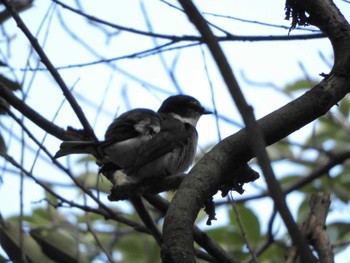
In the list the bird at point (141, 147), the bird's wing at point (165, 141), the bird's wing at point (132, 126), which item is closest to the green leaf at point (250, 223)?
→ the bird at point (141, 147)

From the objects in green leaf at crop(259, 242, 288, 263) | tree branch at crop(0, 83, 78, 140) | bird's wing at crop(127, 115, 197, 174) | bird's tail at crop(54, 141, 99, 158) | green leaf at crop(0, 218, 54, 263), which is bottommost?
green leaf at crop(0, 218, 54, 263)

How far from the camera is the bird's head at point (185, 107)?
5734mm

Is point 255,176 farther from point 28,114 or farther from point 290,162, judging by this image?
point 290,162

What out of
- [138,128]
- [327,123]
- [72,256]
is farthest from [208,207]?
[327,123]

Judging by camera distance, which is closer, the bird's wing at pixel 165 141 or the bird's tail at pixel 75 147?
the bird's tail at pixel 75 147

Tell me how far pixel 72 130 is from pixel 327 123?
3.07 m

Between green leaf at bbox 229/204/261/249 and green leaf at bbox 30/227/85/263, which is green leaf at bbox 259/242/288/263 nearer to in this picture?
green leaf at bbox 229/204/261/249

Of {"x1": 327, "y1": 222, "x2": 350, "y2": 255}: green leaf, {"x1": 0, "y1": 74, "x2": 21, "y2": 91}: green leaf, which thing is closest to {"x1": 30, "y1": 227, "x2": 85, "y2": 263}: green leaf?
{"x1": 0, "y1": 74, "x2": 21, "y2": 91}: green leaf

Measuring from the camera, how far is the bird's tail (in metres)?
3.50

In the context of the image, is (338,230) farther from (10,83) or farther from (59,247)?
(10,83)

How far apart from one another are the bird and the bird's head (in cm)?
68

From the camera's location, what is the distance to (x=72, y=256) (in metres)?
3.64

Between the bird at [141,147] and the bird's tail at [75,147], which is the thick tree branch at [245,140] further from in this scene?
the bird's tail at [75,147]

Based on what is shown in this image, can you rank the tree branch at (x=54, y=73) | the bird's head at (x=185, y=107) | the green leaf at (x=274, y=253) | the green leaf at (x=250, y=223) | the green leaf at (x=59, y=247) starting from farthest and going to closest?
the bird's head at (x=185, y=107) → the green leaf at (x=274, y=253) → the green leaf at (x=250, y=223) → the green leaf at (x=59, y=247) → the tree branch at (x=54, y=73)
